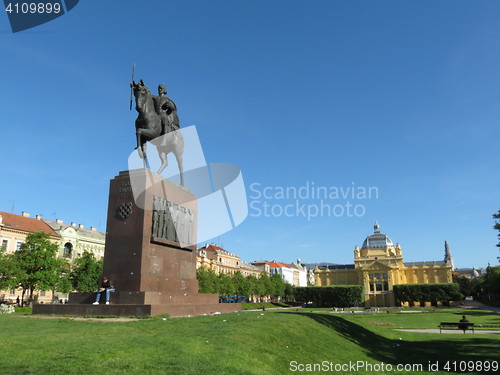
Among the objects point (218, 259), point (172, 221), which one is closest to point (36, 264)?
point (172, 221)

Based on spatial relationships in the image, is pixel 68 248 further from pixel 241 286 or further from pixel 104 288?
pixel 104 288

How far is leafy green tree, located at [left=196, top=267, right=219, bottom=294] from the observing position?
6881cm

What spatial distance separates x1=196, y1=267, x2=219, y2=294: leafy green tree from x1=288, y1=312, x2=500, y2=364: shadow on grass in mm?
51222

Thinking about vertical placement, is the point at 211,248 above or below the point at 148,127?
above

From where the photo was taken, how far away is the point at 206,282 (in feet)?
228

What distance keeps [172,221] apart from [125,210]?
7.18 feet

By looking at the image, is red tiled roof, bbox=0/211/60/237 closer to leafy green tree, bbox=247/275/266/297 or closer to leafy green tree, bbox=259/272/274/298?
leafy green tree, bbox=247/275/266/297

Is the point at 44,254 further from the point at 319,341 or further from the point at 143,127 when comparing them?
the point at 319,341

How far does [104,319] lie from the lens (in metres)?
13.8

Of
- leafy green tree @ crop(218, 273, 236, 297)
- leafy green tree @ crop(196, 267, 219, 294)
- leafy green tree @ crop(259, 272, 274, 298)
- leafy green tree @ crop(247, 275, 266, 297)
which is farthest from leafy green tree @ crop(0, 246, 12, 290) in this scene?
leafy green tree @ crop(259, 272, 274, 298)

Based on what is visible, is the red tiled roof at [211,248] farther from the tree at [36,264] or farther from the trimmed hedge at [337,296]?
the tree at [36,264]

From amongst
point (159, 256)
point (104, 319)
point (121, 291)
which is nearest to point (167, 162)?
point (159, 256)

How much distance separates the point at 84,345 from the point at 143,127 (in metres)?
11.9

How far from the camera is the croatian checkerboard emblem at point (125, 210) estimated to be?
1666cm
